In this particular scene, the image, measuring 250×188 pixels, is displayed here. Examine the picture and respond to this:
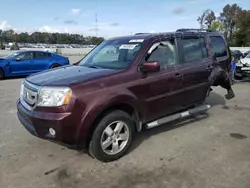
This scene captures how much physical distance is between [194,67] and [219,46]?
1478 millimetres

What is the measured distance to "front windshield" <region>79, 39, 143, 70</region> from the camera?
4.53 metres

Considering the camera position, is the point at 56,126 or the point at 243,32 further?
the point at 243,32

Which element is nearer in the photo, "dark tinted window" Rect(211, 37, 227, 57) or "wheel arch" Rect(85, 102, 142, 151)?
"wheel arch" Rect(85, 102, 142, 151)

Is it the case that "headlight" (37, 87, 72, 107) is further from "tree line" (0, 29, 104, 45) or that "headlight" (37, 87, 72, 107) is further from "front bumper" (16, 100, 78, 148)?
"tree line" (0, 29, 104, 45)

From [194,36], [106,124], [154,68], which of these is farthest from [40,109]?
[194,36]

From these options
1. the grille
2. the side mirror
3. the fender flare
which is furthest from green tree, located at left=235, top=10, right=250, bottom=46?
the grille

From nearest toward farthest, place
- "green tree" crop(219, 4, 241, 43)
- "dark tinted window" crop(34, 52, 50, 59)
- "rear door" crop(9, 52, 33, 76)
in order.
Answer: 1. "rear door" crop(9, 52, 33, 76)
2. "dark tinted window" crop(34, 52, 50, 59)
3. "green tree" crop(219, 4, 241, 43)

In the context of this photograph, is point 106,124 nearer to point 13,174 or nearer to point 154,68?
point 154,68

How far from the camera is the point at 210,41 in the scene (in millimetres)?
6043

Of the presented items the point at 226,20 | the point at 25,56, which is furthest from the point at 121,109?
the point at 226,20

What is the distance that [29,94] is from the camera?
4055mm

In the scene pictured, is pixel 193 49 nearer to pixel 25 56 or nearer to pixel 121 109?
pixel 121 109

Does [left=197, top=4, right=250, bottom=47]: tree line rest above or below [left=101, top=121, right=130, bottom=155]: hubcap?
above

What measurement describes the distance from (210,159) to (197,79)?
179 cm
